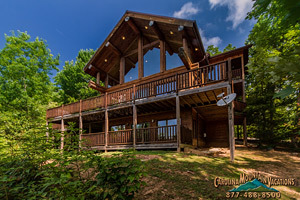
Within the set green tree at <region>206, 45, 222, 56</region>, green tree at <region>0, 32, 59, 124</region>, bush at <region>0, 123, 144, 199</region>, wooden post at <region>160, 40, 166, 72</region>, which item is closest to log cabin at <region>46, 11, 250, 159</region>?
wooden post at <region>160, 40, 166, 72</region>

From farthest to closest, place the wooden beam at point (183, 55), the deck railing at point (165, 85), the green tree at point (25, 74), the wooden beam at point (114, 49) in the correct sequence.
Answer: the green tree at point (25, 74), the wooden beam at point (114, 49), the wooden beam at point (183, 55), the deck railing at point (165, 85)

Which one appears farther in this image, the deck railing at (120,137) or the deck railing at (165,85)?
the deck railing at (120,137)

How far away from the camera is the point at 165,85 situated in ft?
33.2

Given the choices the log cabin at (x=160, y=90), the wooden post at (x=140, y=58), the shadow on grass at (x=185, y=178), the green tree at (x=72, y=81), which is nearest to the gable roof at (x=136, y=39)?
the log cabin at (x=160, y=90)

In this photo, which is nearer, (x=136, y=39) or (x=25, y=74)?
(x=136, y=39)

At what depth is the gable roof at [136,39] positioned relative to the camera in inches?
431

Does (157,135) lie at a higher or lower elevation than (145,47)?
lower

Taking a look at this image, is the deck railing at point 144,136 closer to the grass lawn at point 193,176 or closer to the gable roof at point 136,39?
the grass lawn at point 193,176

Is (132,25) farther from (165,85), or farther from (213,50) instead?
(213,50)

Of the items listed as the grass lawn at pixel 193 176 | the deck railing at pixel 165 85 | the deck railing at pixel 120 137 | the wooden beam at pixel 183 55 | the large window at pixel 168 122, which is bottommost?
the grass lawn at pixel 193 176

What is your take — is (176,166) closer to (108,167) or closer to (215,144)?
(108,167)

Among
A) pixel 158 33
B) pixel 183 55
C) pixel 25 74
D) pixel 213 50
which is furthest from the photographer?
pixel 213 50

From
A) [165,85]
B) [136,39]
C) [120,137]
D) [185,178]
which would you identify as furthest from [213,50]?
[185,178]

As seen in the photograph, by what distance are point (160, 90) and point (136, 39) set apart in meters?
6.94
